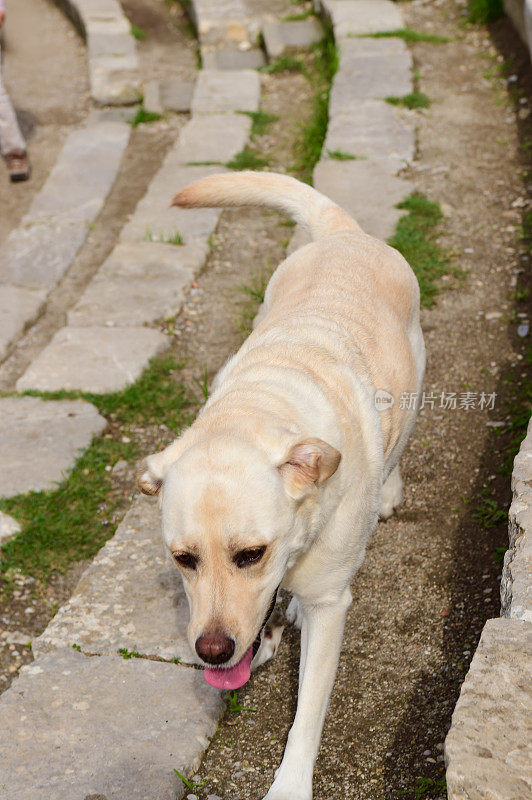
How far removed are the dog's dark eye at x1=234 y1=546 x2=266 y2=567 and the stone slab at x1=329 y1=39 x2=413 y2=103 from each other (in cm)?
536

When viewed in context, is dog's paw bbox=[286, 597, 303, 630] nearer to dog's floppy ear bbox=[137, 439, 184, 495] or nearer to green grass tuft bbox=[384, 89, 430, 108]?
dog's floppy ear bbox=[137, 439, 184, 495]

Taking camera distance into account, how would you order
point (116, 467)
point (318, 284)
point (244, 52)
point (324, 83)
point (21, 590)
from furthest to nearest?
1. point (244, 52)
2. point (324, 83)
3. point (116, 467)
4. point (21, 590)
5. point (318, 284)

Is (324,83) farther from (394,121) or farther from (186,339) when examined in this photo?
(186,339)

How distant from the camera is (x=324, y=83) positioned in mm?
7848

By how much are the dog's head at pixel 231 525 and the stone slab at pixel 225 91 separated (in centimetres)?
592

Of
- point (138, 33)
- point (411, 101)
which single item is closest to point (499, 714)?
point (411, 101)

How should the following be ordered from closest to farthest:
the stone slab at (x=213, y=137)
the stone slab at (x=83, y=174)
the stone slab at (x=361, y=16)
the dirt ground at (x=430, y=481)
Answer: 1. the dirt ground at (x=430, y=481)
2. the stone slab at (x=83, y=174)
3. the stone slab at (x=213, y=137)
4. the stone slab at (x=361, y=16)

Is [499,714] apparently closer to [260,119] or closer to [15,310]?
[15,310]

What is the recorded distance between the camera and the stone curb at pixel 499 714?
2006 mm

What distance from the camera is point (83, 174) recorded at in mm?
7152

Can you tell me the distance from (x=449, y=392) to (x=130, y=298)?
206cm

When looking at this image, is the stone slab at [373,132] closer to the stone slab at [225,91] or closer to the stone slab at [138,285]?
the stone slab at [225,91]

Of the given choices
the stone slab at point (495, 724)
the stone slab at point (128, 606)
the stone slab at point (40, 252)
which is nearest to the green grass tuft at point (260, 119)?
the stone slab at point (40, 252)

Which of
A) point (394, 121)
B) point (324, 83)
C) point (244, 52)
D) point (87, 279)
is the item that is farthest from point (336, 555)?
point (244, 52)
